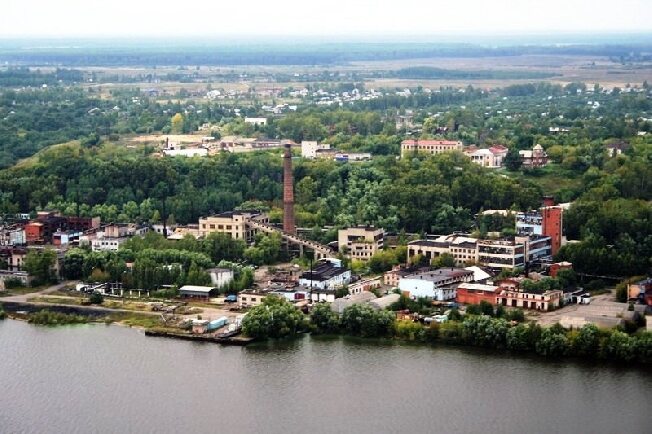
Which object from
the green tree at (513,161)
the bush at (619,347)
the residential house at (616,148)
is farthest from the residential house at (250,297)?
the residential house at (616,148)

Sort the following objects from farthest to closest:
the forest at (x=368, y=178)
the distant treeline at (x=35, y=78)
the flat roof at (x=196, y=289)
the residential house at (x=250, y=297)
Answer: the distant treeline at (x=35, y=78) < the forest at (x=368, y=178) < the flat roof at (x=196, y=289) < the residential house at (x=250, y=297)

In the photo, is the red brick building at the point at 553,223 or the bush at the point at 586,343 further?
the red brick building at the point at 553,223

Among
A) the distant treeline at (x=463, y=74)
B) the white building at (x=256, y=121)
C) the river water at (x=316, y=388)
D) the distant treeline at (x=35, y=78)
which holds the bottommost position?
the river water at (x=316, y=388)

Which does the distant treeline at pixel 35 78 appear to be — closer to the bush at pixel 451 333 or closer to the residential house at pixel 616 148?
the residential house at pixel 616 148

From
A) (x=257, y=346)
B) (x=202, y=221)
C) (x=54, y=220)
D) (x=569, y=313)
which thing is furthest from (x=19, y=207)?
(x=569, y=313)

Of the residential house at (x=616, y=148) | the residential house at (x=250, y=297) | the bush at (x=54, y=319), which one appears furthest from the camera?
the residential house at (x=616, y=148)

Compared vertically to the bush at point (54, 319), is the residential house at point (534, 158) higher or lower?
higher

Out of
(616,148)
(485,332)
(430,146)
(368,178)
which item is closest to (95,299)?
(485,332)

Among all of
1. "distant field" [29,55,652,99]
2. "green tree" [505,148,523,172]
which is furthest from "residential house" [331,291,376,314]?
"distant field" [29,55,652,99]
